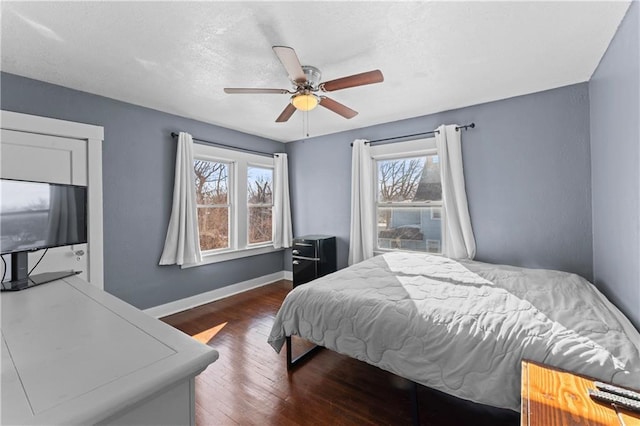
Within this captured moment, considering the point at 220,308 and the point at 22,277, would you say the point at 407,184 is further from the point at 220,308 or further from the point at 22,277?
the point at 22,277

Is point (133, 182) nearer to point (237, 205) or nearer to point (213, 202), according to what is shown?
point (213, 202)

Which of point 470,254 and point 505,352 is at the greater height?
point 470,254

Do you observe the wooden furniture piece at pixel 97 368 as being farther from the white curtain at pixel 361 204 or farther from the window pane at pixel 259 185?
the window pane at pixel 259 185

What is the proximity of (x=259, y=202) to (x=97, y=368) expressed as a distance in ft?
13.9

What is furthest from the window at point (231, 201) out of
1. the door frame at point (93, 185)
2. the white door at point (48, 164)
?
the white door at point (48, 164)

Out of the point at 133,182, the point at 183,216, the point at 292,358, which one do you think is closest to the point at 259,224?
the point at 183,216

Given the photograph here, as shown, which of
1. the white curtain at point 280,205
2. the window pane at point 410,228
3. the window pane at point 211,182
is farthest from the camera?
the white curtain at point 280,205

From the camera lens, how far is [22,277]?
1.35 meters

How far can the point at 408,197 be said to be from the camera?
3.92m

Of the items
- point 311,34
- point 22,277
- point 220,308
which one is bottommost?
point 220,308

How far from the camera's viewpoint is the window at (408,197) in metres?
3.71

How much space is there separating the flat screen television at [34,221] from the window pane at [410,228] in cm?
343

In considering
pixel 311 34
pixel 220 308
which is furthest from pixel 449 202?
pixel 220 308

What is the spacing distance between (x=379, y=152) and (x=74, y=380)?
3897 millimetres
